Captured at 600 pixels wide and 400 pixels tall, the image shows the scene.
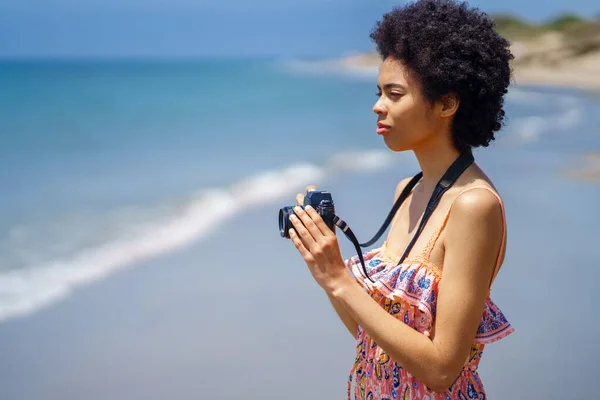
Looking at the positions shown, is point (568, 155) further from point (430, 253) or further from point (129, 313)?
point (430, 253)

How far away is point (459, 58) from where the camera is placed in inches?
76.4

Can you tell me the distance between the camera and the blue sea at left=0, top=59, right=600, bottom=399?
446 cm

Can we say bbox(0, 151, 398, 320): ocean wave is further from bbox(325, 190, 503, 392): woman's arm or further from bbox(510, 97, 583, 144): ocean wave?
bbox(325, 190, 503, 392): woman's arm

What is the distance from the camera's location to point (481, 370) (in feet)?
14.3

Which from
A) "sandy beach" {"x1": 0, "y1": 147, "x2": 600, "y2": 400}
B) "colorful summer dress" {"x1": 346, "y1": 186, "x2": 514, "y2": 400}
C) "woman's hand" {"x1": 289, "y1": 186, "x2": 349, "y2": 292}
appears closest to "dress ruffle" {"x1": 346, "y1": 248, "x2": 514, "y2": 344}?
"colorful summer dress" {"x1": 346, "y1": 186, "x2": 514, "y2": 400}

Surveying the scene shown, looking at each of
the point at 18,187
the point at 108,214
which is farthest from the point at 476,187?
the point at 18,187

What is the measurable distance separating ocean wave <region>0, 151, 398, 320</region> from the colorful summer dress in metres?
3.79

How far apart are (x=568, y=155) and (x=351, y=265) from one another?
8080mm

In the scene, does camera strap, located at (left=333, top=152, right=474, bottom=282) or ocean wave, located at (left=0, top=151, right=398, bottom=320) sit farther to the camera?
ocean wave, located at (left=0, top=151, right=398, bottom=320)

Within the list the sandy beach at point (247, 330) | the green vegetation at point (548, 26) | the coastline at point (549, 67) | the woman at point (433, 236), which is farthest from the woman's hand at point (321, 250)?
the green vegetation at point (548, 26)

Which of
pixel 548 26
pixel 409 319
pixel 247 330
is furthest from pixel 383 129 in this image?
pixel 548 26

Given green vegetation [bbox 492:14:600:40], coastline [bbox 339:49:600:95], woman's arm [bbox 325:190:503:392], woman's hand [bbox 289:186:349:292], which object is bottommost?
woman's arm [bbox 325:190:503:392]

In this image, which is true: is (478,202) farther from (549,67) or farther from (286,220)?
(549,67)

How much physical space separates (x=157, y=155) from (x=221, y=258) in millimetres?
5440
